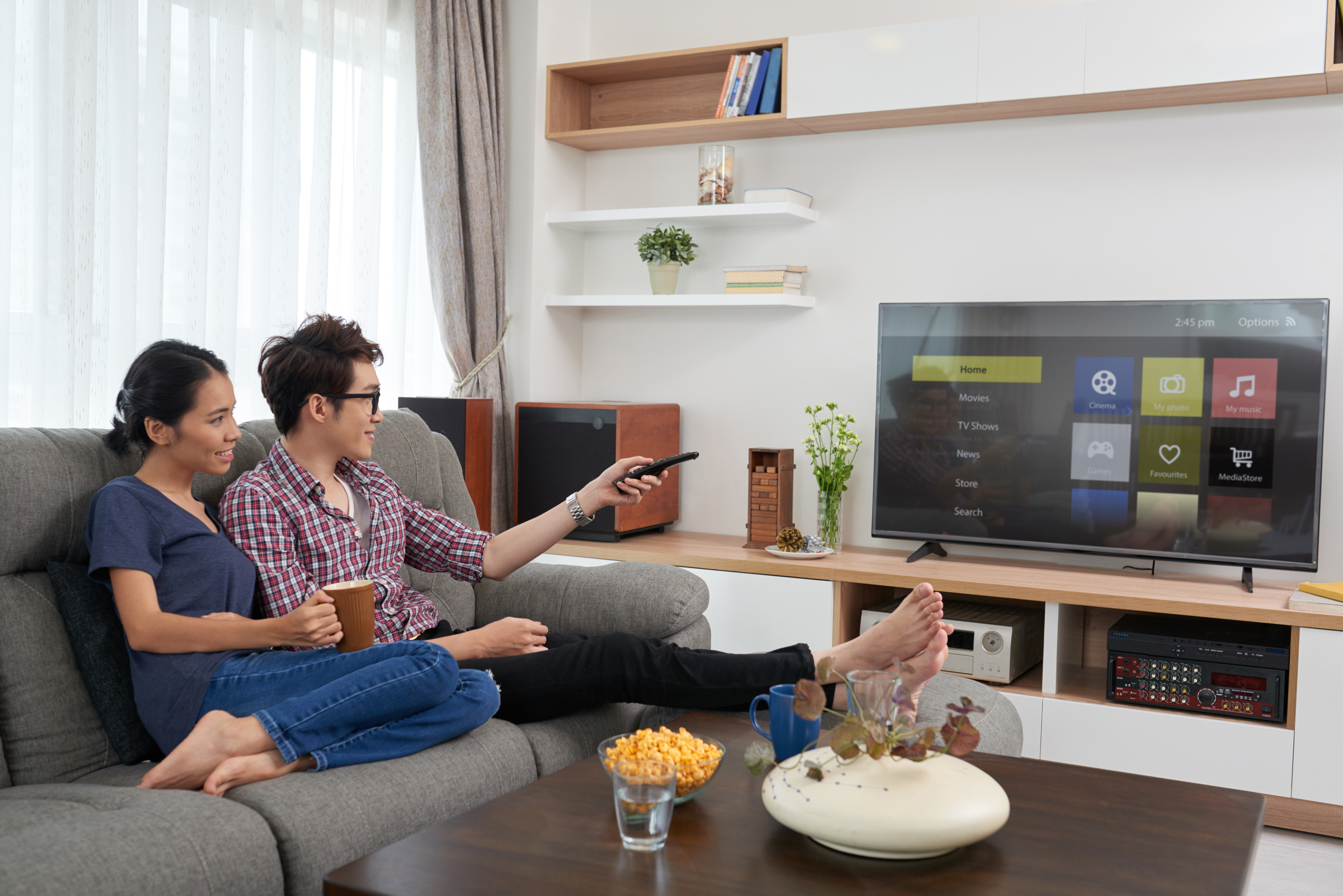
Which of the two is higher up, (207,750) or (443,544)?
(443,544)

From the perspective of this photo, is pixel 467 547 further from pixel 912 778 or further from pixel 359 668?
pixel 912 778

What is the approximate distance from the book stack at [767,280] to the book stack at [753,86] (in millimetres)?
476

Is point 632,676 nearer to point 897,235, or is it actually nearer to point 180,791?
point 180,791

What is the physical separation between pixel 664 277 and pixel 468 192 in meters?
0.69

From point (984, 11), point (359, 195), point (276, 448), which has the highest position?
point (984, 11)

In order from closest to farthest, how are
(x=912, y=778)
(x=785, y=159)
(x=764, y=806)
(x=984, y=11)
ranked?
(x=912, y=778) → (x=764, y=806) → (x=984, y=11) → (x=785, y=159)

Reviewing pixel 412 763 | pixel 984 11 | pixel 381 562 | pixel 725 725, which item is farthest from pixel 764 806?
pixel 984 11

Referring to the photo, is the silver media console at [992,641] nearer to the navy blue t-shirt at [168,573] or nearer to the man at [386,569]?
the man at [386,569]

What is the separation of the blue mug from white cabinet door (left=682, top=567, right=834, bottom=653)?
4.93 ft

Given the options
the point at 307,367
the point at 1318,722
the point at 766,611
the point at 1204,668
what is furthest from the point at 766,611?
the point at 307,367

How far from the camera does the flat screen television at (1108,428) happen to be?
2.77 metres

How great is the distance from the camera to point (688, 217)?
352cm

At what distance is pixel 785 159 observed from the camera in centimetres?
358

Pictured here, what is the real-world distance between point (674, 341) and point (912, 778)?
2.64 m
